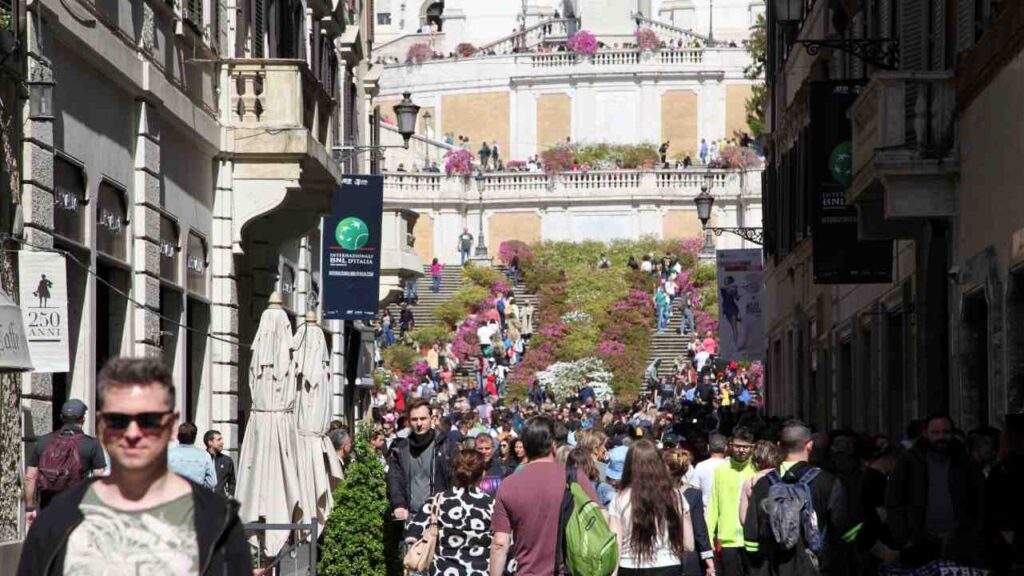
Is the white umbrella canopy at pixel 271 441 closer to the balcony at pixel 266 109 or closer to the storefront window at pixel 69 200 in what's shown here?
the storefront window at pixel 69 200

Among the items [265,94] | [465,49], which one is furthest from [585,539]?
[465,49]

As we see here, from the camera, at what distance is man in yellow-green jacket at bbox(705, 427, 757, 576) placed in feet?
54.6

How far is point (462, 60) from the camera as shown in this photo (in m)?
112

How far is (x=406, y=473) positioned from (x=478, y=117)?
95847 mm

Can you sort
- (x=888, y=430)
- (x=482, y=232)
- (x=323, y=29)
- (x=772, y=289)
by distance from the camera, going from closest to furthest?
1. (x=888, y=430)
2. (x=323, y=29)
3. (x=772, y=289)
4. (x=482, y=232)

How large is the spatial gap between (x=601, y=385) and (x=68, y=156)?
51431mm

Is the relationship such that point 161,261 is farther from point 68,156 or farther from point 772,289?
point 772,289

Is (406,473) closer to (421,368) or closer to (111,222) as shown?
(111,222)

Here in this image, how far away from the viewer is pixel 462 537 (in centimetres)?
1267

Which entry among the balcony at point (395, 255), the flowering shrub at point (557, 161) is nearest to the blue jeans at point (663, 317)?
the flowering shrub at point (557, 161)

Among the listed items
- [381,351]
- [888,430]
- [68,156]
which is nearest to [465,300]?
[381,351]

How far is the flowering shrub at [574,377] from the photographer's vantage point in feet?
223

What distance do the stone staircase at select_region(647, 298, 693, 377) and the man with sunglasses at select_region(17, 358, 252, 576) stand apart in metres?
63.5

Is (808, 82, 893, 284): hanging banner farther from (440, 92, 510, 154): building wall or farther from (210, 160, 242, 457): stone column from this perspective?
(440, 92, 510, 154): building wall
